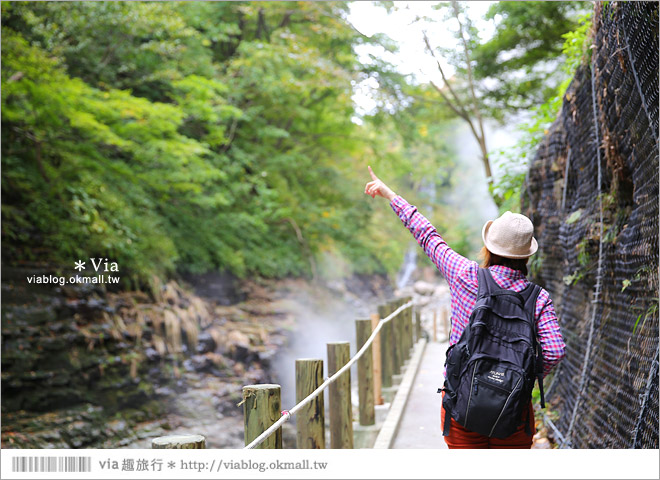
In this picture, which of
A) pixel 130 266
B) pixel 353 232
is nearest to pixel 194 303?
pixel 130 266

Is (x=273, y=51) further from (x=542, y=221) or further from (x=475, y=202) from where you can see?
(x=475, y=202)

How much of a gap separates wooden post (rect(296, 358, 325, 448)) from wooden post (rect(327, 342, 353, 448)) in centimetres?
48

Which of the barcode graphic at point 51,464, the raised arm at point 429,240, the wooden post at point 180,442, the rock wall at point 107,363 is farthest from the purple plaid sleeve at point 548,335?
the rock wall at point 107,363

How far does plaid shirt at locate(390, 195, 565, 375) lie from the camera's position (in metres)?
1.88

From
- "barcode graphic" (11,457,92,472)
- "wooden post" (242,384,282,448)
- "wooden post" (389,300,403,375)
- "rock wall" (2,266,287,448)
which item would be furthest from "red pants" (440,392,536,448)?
"rock wall" (2,266,287,448)

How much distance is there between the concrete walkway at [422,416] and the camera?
13.8ft

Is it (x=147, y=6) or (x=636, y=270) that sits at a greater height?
(x=147, y=6)

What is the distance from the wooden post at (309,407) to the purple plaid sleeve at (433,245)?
991mm

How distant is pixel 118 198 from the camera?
34.8ft

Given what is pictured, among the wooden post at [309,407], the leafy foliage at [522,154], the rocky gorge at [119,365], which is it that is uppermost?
the leafy foliage at [522,154]

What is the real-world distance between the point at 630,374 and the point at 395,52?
9.55 m

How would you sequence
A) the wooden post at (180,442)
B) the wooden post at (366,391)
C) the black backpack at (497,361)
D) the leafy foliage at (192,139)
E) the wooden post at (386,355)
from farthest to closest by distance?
the leafy foliage at (192,139) < the wooden post at (386,355) < the wooden post at (366,391) < the black backpack at (497,361) < the wooden post at (180,442)

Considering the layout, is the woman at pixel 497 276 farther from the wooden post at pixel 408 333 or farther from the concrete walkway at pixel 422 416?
the wooden post at pixel 408 333

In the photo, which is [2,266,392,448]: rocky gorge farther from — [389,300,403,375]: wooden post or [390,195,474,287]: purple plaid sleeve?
[390,195,474,287]: purple plaid sleeve
